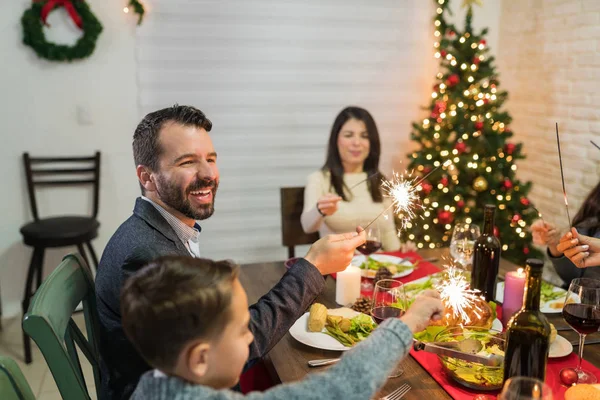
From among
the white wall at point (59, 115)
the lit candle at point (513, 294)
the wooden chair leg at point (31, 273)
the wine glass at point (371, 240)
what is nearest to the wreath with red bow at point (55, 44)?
the white wall at point (59, 115)

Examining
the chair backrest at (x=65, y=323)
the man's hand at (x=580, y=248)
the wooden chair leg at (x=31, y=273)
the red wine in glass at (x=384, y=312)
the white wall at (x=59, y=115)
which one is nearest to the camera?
the chair backrest at (x=65, y=323)

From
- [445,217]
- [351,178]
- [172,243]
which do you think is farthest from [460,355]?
[445,217]

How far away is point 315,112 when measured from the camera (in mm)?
3977

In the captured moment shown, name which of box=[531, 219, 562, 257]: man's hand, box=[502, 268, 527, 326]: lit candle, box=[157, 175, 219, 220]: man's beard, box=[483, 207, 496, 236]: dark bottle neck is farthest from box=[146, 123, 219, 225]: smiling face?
box=[531, 219, 562, 257]: man's hand

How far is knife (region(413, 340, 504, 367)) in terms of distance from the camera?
1.23 m

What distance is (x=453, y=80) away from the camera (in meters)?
3.62

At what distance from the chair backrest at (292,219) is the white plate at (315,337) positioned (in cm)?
128

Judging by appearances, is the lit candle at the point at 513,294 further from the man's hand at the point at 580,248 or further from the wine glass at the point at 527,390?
the wine glass at the point at 527,390

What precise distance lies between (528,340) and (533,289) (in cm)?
12

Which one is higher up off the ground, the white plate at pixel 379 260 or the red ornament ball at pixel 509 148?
the red ornament ball at pixel 509 148

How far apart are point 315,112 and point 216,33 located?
91 centimetres

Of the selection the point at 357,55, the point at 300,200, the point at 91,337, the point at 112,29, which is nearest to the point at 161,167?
the point at 91,337

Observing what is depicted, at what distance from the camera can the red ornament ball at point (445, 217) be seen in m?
3.55

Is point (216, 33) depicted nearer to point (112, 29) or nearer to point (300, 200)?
point (112, 29)
